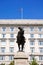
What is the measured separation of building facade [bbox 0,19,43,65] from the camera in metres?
78.3

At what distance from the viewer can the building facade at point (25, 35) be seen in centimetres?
7831

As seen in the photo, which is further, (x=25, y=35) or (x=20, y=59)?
(x=25, y=35)

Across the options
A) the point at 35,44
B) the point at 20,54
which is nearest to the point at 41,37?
the point at 35,44

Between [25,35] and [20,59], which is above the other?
[25,35]

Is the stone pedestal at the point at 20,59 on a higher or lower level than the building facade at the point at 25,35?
lower

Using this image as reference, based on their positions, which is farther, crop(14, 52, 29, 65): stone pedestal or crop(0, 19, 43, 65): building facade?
crop(0, 19, 43, 65): building facade

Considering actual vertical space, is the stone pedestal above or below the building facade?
below

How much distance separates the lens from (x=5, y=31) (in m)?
79.5

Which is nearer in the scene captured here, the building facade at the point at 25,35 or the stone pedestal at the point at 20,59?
the stone pedestal at the point at 20,59

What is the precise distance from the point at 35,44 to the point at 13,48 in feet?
22.9

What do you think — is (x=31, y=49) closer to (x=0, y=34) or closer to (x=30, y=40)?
(x=30, y=40)

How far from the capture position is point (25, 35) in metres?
79.1

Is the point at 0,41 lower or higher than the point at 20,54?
higher

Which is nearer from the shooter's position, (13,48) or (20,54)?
(20,54)
